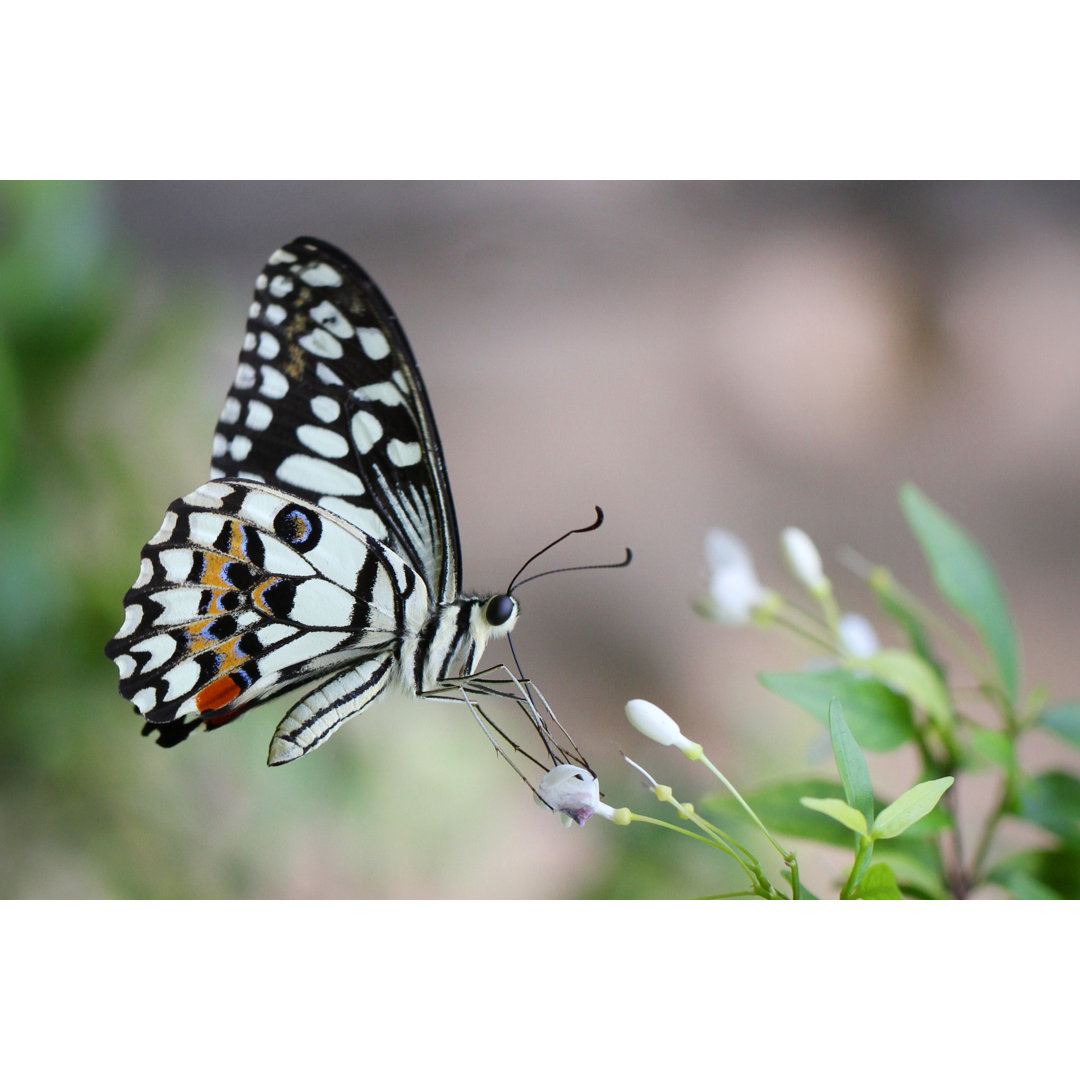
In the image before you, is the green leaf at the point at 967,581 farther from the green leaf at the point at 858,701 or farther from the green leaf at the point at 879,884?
the green leaf at the point at 879,884

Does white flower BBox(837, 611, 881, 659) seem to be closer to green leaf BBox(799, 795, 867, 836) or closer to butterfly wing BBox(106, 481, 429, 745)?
green leaf BBox(799, 795, 867, 836)

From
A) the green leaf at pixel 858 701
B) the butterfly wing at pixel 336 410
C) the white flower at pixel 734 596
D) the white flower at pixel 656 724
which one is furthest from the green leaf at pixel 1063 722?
the butterfly wing at pixel 336 410

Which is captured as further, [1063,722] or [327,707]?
[1063,722]

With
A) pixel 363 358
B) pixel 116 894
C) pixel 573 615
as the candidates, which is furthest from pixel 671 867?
pixel 363 358

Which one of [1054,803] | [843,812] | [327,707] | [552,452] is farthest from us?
[552,452]

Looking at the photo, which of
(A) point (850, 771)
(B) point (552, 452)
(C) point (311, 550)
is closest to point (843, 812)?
(A) point (850, 771)

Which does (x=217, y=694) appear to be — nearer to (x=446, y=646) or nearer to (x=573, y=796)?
(x=446, y=646)
